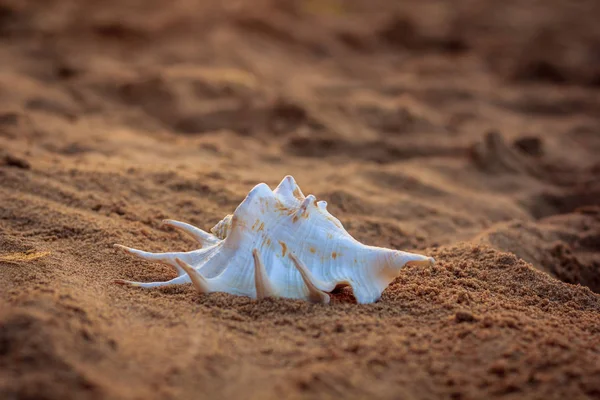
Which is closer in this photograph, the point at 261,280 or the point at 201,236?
the point at 261,280

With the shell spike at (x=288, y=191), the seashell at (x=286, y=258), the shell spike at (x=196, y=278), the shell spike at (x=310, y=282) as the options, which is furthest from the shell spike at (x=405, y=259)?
the shell spike at (x=196, y=278)

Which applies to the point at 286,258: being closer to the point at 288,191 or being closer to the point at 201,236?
the point at 288,191

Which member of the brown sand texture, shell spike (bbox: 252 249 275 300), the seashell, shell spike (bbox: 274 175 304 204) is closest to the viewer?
the brown sand texture

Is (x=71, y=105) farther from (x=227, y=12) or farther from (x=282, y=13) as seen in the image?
(x=282, y=13)

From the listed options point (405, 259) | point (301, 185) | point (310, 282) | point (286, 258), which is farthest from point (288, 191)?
point (301, 185)

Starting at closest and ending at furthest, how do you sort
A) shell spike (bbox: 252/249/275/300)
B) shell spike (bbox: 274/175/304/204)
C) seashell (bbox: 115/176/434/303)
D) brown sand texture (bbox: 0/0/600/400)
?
1. brown sand texture (bbox: 0/0/600/400)
2. shell spike (bbox: 252/249/275/300)
3. seashell (bbox: 115/176/434/303)
4. shell spike (bbox: 274/175/304/204)

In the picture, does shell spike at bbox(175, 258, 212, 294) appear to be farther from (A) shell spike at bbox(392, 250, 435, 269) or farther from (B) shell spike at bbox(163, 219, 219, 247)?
(A) shell spike at bbox(392, 250, 435, 269)

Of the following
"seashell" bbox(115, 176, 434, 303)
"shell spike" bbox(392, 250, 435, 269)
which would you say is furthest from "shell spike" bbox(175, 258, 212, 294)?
"shell spike" bbox(392, 250, 435, 269)

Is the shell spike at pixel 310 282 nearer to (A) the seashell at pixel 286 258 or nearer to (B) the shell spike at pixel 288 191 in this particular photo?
(A) the seashell at pixel 286 258
